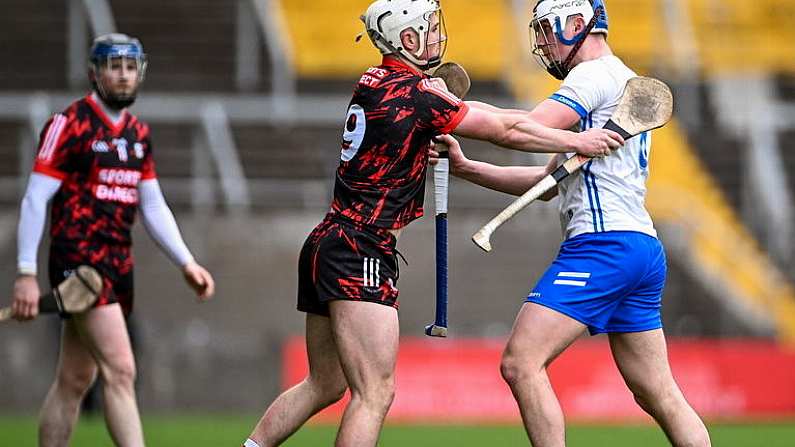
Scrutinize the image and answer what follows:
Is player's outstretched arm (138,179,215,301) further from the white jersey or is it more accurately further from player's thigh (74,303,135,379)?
the white jersey

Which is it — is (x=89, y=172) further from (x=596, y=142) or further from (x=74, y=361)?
(x=596, y=142)

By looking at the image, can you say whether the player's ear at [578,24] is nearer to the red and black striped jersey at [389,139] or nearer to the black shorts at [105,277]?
the red and black striped jersey at [389,139]

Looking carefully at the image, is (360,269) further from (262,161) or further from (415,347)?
(262,161)

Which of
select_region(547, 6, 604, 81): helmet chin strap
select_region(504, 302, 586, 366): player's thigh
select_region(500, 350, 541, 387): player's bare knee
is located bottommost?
select_region(500, 350, 541, 387): player's bare knee

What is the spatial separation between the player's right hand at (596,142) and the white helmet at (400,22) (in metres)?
0.78

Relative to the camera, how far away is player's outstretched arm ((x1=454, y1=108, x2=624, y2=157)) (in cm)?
678

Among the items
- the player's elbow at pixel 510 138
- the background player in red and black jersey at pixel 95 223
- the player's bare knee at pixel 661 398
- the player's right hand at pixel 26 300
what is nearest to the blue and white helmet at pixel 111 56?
the background player in red and black jersey at pixel 95 223

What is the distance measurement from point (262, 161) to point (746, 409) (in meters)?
5.67

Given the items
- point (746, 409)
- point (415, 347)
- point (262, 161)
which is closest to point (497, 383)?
point (415, 347)

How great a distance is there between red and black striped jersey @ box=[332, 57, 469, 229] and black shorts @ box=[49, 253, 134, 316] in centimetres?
168

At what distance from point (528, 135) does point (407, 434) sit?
6.27 m

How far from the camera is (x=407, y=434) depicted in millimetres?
12695

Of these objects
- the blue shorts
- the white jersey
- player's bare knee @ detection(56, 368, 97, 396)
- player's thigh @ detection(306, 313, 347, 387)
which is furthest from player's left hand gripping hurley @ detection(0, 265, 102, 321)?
the white jersey

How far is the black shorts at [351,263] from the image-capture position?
6742 mm
